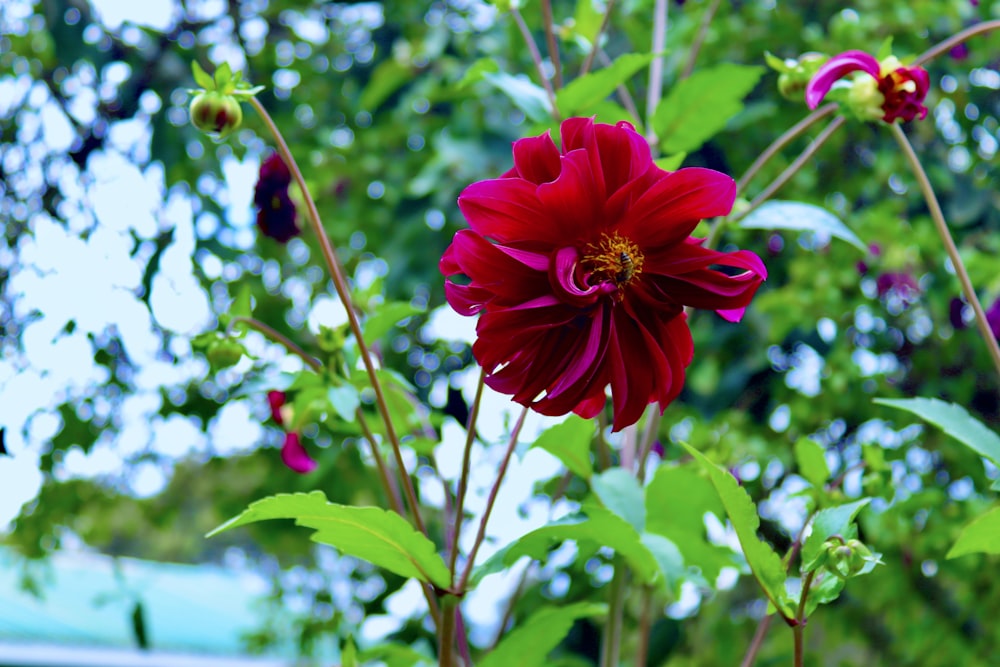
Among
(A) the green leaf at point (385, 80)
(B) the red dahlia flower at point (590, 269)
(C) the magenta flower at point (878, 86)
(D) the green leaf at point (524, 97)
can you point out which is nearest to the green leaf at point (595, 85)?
(D) the green leaf at point (524, 97)

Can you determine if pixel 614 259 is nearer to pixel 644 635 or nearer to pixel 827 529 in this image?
pixel 827 529

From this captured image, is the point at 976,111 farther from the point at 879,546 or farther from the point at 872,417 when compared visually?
the point at 879,546

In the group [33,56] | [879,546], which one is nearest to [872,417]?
[879,546]

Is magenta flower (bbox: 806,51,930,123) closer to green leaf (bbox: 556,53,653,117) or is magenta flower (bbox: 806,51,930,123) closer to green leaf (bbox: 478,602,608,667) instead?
green leaf (bbox: 556,53,653,117)

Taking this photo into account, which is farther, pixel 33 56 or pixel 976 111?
pixel 33 56

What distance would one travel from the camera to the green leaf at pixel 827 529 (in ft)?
1.34

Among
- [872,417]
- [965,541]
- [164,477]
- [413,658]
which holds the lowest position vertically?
[164,477]

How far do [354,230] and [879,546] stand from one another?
109 centimetres

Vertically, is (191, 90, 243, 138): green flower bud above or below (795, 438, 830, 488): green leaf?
above

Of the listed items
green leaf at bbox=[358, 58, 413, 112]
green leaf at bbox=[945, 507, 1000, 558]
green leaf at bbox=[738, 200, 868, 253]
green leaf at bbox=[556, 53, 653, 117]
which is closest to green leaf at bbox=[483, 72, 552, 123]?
green leaf at bbox=[556, 53, 653, 117]

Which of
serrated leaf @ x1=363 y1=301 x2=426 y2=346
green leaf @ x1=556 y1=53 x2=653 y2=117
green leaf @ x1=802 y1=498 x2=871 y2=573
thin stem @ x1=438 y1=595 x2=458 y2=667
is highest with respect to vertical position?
green leaf @ x1=556 y1=53 x2=653 y2=117

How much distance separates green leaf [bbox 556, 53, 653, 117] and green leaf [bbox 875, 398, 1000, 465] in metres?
0.27

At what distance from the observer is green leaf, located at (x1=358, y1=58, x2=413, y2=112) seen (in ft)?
5.17

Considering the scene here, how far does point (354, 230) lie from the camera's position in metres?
1.82
